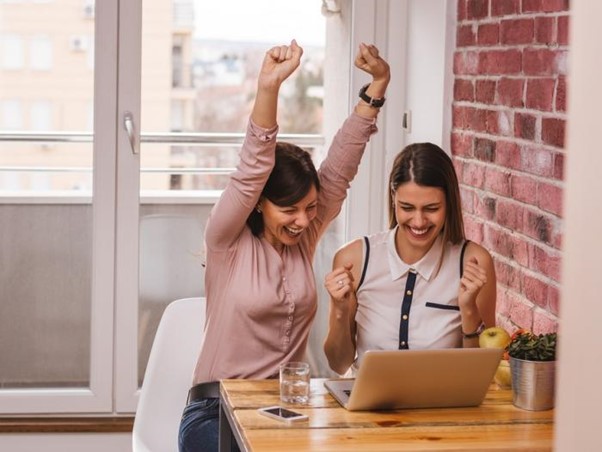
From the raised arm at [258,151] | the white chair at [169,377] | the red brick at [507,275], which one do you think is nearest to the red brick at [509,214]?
the red brick at [507,275]

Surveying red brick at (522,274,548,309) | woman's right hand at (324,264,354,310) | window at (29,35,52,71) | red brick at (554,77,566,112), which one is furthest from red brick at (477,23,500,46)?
window at (29,35,52,71)

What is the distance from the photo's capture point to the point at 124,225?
365 centimetres

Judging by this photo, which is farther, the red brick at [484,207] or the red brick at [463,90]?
the red brick at [463,90]

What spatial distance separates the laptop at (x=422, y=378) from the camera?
6.51 ft

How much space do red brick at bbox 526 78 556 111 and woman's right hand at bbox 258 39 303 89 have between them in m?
0.62

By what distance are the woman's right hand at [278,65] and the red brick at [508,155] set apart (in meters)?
0.71

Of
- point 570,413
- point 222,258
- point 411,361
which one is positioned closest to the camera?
point 570,413

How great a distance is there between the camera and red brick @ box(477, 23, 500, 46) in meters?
2.90

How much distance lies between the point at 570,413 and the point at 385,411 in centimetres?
147

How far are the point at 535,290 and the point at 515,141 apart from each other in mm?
399

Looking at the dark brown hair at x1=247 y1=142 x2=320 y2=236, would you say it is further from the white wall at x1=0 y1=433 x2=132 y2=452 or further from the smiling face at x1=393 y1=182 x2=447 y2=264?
the white wall at x1=0 y1=433 x2=132 y2=452

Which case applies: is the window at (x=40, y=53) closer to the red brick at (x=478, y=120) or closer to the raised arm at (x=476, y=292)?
the red brick at (x=478, y=120)

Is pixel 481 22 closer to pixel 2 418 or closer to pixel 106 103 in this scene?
pixel 106 103

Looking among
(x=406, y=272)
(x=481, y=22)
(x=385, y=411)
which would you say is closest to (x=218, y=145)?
(x=481, y=22)
